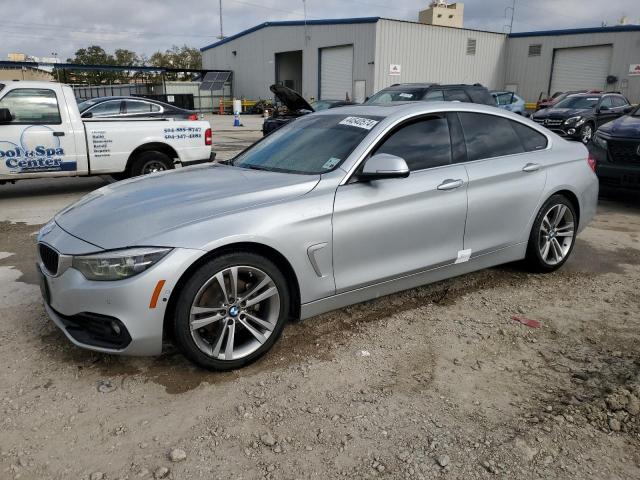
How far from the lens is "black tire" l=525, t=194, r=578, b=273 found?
4590 millimetres

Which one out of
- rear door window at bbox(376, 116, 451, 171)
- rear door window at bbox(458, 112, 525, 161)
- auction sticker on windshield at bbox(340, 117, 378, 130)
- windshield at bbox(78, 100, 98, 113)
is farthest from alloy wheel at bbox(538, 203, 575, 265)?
windshield at bbox(78, 100, 98, 113)

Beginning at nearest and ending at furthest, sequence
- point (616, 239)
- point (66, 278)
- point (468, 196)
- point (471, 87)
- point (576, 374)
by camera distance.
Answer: point (66, 278), point (576, 374), point (468, 196), point (616, 239), point (471, 87)

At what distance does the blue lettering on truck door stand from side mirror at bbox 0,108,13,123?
23cm

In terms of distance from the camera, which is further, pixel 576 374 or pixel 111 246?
pixel 576 374

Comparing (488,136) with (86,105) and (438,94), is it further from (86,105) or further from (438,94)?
(86,105)

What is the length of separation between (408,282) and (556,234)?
1.86m

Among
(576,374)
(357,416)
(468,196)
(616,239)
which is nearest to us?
(357,416)

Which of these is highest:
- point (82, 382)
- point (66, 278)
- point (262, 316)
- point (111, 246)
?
point (111, 246)

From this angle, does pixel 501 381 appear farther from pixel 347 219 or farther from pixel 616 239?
pixel 616 239

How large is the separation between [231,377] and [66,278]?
1098 mm

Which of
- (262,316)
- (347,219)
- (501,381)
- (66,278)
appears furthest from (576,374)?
(66,278)

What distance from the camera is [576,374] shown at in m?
3.20

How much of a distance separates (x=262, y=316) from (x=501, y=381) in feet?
4.88

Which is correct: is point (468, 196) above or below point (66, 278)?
above
